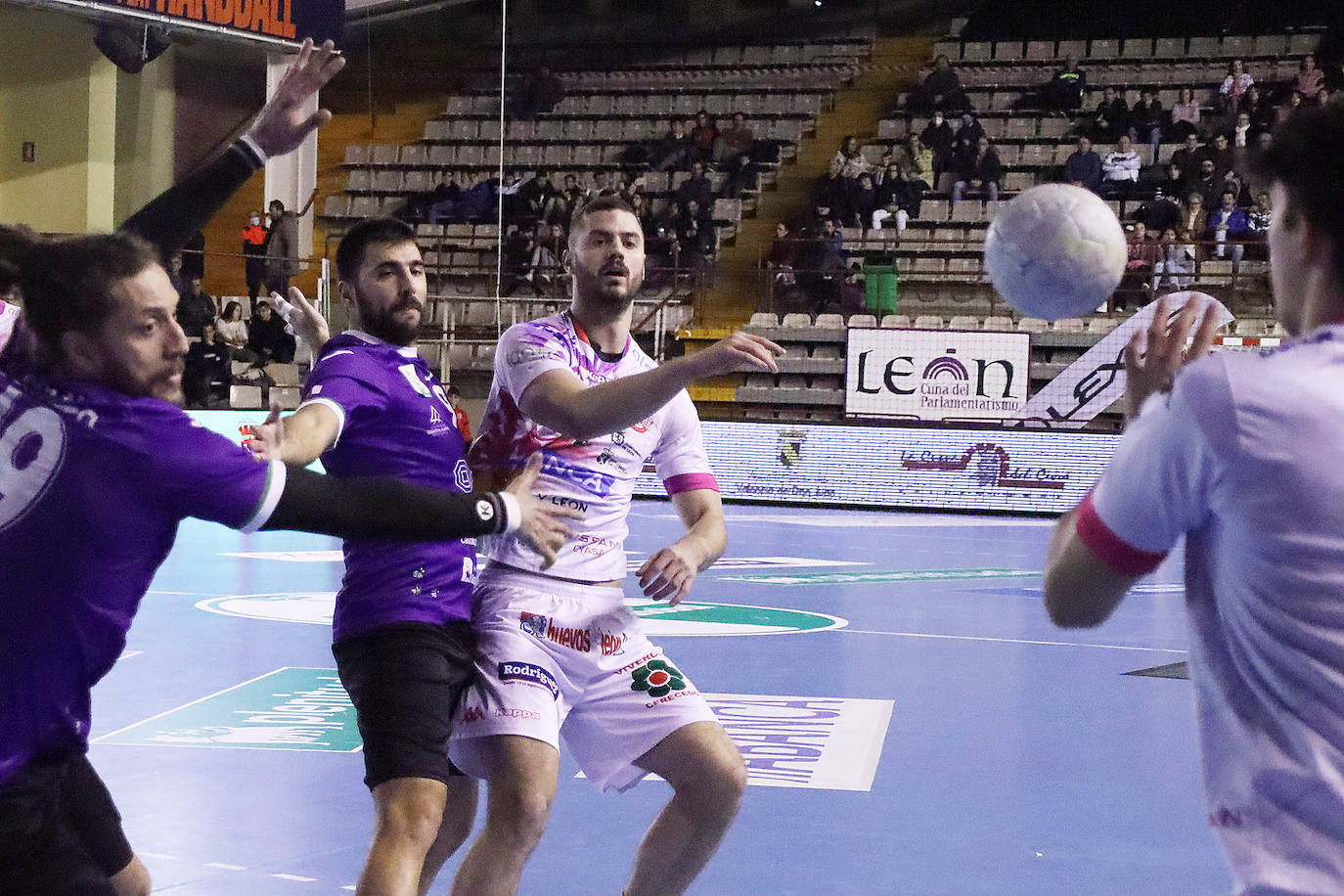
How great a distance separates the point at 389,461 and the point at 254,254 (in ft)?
56.5

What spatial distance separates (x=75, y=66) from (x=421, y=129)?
609 centimetres

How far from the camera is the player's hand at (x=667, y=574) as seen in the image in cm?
343

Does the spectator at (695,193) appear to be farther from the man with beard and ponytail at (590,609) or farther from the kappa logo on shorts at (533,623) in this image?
the kappa logo on shorts at (533,623)

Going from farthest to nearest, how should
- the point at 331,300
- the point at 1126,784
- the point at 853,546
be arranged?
1. the point at 331,300
2. the point at 853,546
3. the point at 1126,784

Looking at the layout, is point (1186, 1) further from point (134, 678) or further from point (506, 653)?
point (506, 653)

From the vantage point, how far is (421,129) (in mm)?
25781

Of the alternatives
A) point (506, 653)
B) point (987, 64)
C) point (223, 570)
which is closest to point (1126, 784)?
point (506, 653)

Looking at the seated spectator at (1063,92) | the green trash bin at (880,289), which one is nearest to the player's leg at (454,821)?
the green trash bin at (880,289)

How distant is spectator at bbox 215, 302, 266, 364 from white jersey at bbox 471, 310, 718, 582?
1400 centimetres

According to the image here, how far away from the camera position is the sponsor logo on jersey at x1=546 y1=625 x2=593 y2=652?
3487mm

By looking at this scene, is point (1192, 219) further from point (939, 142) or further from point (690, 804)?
point (690, 804)

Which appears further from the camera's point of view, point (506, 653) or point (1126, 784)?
point (1126, 784)

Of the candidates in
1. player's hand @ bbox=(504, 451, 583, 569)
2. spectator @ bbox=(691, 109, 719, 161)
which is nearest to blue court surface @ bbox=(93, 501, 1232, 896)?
player's hand @ bbox=(504, 451, 583, 569)

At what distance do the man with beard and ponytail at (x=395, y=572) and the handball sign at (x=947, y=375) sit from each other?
1316 cm
